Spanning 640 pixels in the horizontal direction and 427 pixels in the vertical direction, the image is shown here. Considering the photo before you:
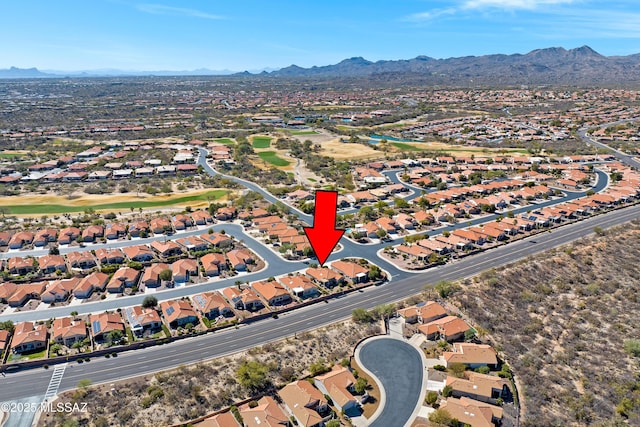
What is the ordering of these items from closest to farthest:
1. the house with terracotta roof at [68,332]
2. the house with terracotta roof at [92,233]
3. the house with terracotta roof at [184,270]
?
the house with terracotta roof at [68,332] → the house with terracotta roof at [184,270] → the house with terracotta roof at [92,233]

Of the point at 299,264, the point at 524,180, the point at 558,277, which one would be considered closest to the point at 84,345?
the point at 299,264

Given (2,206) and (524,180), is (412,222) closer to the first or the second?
(524,180)

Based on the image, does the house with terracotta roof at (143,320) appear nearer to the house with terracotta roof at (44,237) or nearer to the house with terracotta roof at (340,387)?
the house with terracotta roof at (340,387)

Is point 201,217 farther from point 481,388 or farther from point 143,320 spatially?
point 481,388

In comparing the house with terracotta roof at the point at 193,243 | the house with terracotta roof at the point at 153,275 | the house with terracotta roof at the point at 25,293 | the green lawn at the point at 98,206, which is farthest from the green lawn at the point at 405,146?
the house with terracotta roof at the point at 25,293

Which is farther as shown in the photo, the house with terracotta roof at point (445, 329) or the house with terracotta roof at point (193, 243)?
the house with terracotta roof at point (193, 243)

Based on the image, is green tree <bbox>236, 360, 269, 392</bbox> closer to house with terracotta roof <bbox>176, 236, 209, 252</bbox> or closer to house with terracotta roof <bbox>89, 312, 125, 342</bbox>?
house with terracotta roof <bbox>89, 312, 125, 342</bbox>

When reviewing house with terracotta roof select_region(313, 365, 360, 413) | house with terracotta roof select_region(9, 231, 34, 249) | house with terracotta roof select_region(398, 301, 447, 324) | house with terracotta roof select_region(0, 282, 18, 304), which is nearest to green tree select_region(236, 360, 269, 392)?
house with terracotta roof select_region(313, 365, 360, 413)
